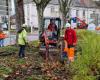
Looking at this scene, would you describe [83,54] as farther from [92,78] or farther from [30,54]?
[30,54]

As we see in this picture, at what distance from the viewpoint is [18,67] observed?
1922 centimetres

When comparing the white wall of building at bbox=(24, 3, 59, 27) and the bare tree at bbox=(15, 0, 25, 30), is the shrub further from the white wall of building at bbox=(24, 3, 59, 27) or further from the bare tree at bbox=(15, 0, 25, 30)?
the white wall of building at bbox=(24, 3, 59, 27)

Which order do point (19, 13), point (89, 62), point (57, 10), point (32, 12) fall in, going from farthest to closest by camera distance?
point (57, 10) < point (32, 12) < point (19, 13) < point (89, 62)

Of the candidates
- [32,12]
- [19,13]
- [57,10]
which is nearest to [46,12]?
[57,10]

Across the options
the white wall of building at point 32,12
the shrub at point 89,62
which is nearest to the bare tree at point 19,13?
the shrub at point 89,62

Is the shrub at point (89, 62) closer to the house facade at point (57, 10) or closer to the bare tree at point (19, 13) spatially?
the bare tree at point (19, 13)

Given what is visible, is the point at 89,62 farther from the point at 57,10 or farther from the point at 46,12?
the point at 57,10

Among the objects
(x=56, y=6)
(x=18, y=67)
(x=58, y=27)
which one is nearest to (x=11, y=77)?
(x=18, y=67)

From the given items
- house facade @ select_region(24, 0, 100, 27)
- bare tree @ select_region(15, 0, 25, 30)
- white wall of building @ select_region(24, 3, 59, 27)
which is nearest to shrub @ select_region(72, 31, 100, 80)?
bare tree @ select_region(15, 0, 25, 30)

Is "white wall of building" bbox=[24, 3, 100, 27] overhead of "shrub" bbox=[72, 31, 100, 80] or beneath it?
beneath

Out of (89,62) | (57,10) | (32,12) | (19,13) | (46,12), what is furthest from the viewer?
(57,10)

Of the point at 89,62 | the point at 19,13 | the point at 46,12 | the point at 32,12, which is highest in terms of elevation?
the point at 19,13

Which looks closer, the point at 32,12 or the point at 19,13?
the point at 19,13

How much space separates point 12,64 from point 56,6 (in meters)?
79.9
